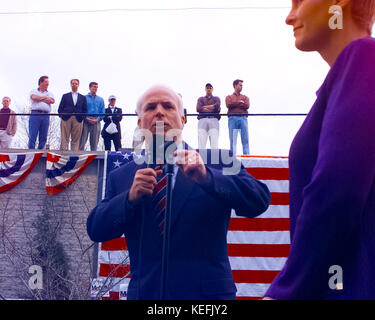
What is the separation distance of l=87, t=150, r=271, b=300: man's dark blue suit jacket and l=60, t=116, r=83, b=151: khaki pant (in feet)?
19.9

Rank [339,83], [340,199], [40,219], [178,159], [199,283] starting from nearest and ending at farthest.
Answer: [340,199] < [339,83] < [178,159] < [199,283] < [40,219]

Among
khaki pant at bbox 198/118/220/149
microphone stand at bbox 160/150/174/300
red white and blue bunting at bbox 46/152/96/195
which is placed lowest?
microphone stand at bbox 160/150/174/300

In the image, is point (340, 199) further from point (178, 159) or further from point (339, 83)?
point (178, 159)

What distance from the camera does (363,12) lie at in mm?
1198

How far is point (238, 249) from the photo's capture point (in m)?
6.06

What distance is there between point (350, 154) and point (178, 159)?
0.68 metres

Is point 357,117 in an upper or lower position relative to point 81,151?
lower

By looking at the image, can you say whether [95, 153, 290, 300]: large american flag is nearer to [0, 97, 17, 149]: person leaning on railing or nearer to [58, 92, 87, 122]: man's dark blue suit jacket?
[58, 92, 87, 122]: man's dark blue suit jacket

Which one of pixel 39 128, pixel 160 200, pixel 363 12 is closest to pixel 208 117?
pixel 39 128

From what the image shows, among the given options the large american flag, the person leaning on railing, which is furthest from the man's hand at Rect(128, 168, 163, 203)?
the person leaning on railing

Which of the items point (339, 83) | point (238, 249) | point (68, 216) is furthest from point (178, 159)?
point (68, 216)

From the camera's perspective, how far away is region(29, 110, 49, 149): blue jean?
7.44 metres

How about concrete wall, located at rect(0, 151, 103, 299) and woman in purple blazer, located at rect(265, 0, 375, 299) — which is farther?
concrete wall, located at rect(0, 151, 103, 299)

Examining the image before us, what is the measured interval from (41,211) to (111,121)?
191 cm
